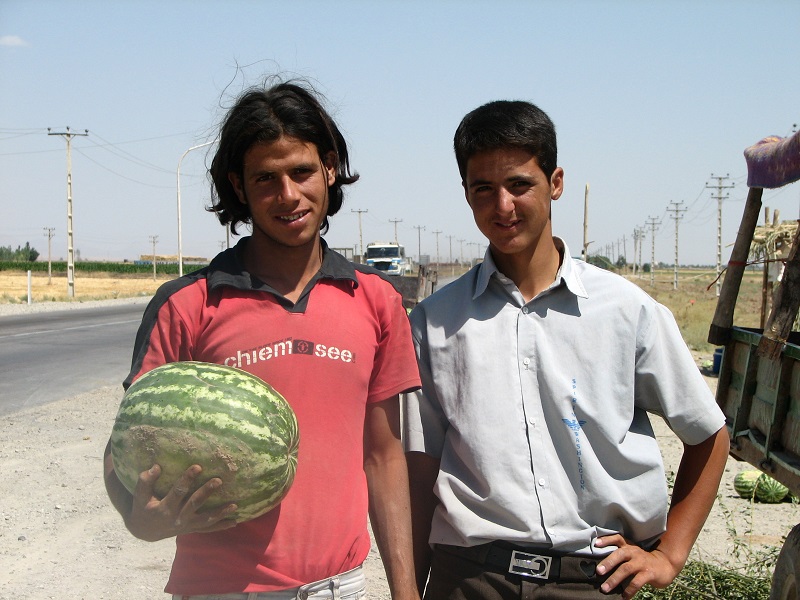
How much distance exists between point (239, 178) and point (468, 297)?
2.71 ft

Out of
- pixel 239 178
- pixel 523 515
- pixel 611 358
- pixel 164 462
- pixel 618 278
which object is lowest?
pixel 523 515

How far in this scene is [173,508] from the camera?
2.09 m

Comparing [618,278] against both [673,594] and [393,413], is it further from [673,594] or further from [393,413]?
[673,594]

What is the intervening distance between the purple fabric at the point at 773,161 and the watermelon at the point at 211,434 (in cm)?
283

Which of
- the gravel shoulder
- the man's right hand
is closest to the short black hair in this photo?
the man's right hand

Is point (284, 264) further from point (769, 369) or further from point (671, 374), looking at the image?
point (769, 369)

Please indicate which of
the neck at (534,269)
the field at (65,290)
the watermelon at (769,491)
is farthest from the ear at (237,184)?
the field at (65,290)

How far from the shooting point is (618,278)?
8.90 ft

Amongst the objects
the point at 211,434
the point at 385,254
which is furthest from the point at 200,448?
the point at 385,254

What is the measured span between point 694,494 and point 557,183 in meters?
1.08

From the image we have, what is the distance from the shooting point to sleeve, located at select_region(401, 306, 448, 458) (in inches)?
107

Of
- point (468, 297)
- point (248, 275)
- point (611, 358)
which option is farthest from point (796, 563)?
point (248, 275)

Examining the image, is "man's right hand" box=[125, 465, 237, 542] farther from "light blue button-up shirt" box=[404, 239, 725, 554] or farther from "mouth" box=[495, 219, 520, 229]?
"mouth" box=[495, 219, 520, 229]

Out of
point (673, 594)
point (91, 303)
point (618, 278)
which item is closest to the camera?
point (618, 278)
